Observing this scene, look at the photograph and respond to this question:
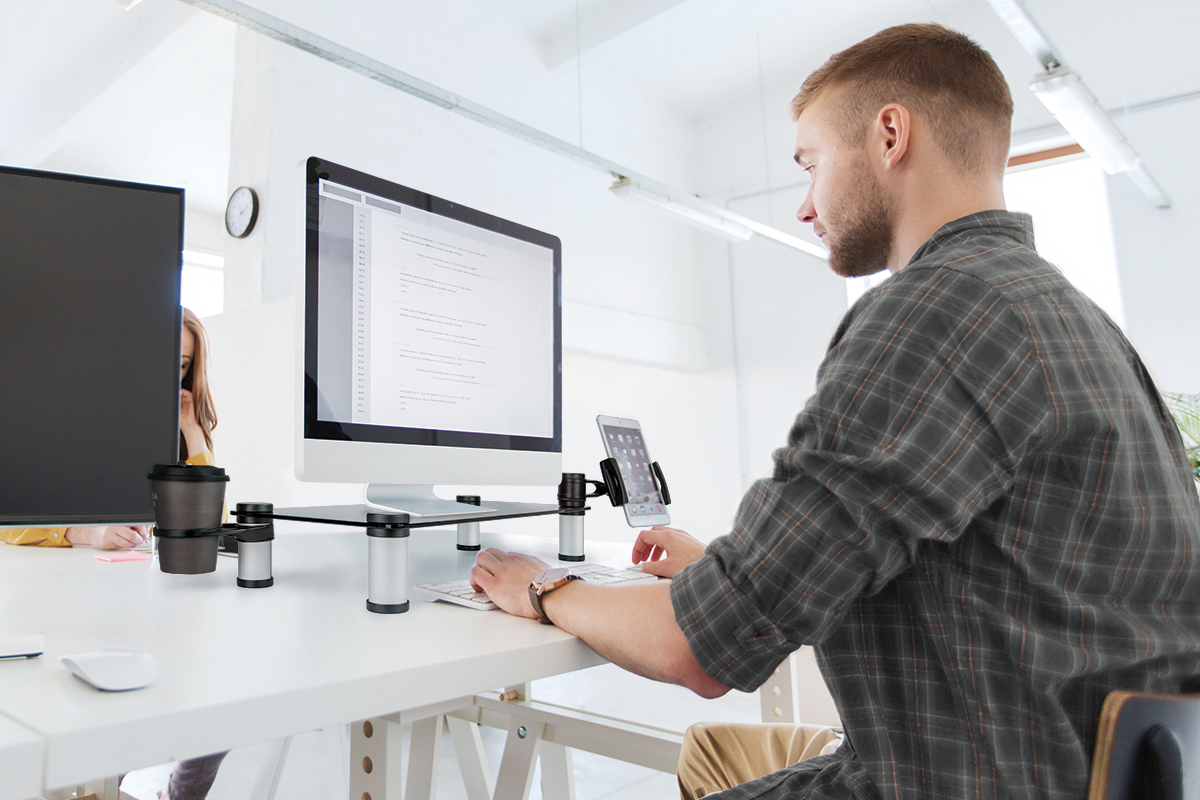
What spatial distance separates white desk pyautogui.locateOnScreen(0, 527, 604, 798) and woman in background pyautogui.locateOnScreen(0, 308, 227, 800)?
33 cm

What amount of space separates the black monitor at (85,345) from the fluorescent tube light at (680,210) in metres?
2.78

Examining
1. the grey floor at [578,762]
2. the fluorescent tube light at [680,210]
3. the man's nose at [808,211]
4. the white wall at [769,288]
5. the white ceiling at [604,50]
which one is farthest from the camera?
the white wall at [769,288]

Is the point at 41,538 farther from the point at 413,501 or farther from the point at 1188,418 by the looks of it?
the point at 1188,418

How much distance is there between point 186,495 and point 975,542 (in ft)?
2.51

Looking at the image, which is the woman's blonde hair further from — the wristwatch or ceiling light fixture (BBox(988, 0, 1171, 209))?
ceiling light fixture (BBox(988, 0, 1171, 209))

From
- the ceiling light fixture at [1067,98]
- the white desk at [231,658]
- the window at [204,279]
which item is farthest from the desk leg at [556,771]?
the window at [204,279]

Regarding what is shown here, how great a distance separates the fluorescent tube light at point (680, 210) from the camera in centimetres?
340

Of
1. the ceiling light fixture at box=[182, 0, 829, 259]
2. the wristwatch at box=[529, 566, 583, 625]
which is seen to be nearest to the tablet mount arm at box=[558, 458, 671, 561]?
the wristwatch at box=[529, 566, 583, 625]

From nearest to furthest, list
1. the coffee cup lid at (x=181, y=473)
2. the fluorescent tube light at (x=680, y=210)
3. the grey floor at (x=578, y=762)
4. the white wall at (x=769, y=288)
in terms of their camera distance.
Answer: the coffee cup lid at (x=181, y=473) → the grey floor at (x=578, y=762) → the fluorescent tube light at (x=680, y=210) → the white wall at (x=769, y=288)

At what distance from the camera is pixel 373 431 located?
1.01 meters

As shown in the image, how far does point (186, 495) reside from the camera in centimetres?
81

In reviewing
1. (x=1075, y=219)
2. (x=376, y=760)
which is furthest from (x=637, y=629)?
(x=1075, y=219)

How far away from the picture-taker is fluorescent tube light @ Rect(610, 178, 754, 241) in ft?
11.2

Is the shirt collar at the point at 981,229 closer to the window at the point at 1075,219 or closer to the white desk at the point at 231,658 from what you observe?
the white desk at the point at 231,658
